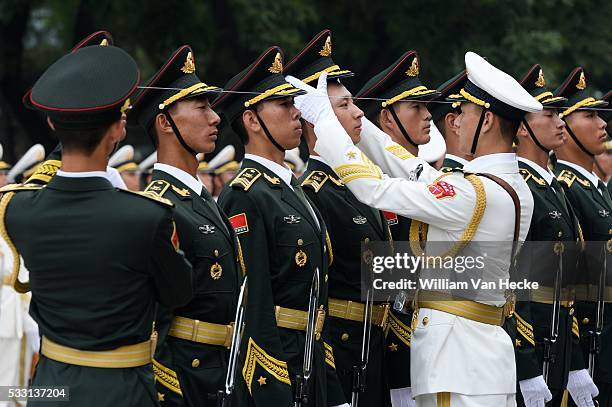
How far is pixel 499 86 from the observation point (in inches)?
223

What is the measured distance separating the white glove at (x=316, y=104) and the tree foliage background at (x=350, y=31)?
10.4 m

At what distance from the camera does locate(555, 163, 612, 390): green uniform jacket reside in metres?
7.88

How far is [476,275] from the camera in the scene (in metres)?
5.62

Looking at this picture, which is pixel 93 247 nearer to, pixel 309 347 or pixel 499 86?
pixel 309 347

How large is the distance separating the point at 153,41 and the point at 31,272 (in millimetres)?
13555

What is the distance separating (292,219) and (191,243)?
72 cm

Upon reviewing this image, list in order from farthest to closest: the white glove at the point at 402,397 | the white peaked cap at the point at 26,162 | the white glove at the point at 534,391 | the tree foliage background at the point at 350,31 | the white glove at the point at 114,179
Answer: the tree foliage background at the point at 350,31, the white peaked cap at the point at 26,162, the white glove at the point at 534,391, the white glove at the point at 402,397, the white glove at the point at 114,179

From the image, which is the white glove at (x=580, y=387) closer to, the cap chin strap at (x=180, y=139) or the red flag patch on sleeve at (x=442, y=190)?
the red flag patch on sleeve at (x=442, y=190)

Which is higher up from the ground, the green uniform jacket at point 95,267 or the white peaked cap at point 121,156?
the white peaked cap at point 121,156

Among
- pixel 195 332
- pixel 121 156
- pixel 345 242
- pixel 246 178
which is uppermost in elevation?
pixel 121 156

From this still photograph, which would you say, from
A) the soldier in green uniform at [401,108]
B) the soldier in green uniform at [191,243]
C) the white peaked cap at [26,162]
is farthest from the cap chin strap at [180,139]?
the white peaked cap at [26,162]

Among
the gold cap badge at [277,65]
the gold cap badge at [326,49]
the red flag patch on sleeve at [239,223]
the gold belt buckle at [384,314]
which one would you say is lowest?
the gold belt buckle at [384,314]

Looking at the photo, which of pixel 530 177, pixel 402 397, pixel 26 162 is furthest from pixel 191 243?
pixel 26 162

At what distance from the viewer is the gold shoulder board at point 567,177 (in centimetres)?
802
